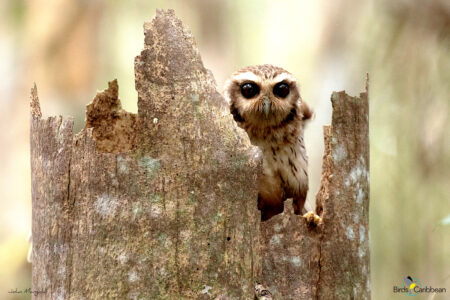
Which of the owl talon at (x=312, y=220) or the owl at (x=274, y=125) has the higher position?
the owl at (x=274, y=125)

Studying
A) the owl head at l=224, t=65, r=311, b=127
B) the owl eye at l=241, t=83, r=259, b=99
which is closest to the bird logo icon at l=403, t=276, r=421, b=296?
the owl head at l=224, t=65, r=311, b=127

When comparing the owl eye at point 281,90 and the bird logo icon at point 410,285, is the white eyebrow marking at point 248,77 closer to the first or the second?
the owl eye at point 281,90

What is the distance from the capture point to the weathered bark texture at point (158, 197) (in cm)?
275

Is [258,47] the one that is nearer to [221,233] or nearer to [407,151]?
[407,151]

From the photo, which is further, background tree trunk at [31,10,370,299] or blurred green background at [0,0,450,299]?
blurred green background at [0,0,450,299]

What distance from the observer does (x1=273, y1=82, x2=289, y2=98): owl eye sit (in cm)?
483

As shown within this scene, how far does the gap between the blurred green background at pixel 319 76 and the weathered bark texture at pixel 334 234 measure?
1.46 m

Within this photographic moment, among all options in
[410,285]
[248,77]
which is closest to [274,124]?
[248,77]

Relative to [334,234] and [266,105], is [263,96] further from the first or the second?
[334,234]

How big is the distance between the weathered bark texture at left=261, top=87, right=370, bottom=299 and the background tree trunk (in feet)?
0.11

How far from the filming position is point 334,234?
10.6ft

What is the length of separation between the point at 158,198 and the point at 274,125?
2.09 metres

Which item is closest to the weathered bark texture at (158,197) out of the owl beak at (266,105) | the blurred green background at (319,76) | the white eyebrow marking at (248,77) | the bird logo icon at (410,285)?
the owl beak at (266,105)

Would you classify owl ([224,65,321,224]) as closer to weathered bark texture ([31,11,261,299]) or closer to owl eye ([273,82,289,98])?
owl eye ([273,82,289,98])
